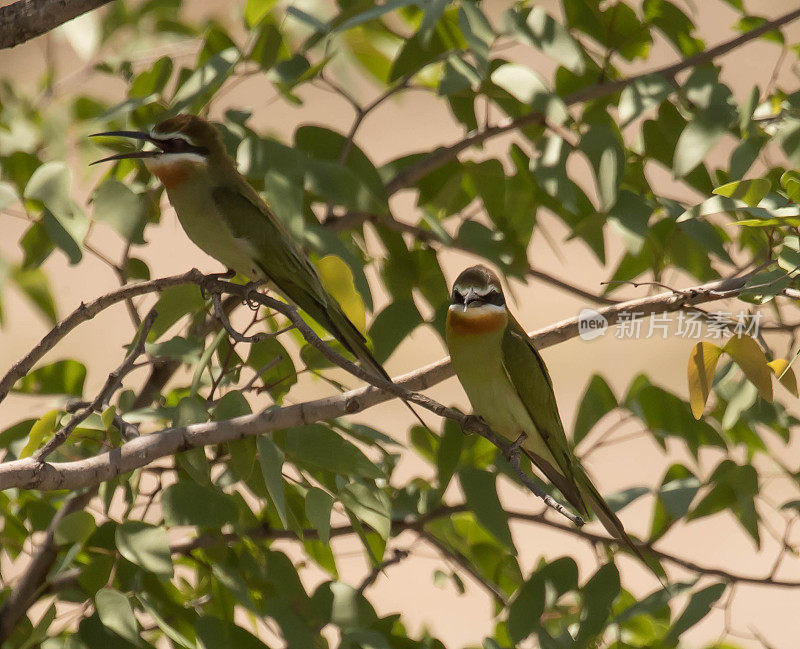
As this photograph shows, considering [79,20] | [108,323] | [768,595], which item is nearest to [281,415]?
[79,20]

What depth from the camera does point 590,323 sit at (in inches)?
37.4

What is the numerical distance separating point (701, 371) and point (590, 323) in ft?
0.46

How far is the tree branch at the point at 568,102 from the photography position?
1132 mm

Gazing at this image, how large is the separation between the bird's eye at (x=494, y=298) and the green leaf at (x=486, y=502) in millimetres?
215

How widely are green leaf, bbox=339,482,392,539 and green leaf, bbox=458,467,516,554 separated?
116 millimetres

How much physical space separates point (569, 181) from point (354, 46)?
0.35 meters

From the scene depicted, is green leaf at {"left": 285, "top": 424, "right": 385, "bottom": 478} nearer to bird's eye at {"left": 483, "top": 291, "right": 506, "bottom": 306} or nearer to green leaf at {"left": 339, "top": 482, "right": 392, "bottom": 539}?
green leaf at {"left": 339, "top": 482, "right": 392, "bottom": 539}

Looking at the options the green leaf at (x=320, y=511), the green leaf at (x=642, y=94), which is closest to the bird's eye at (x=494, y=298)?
the green leaf at (x=642, y=94)

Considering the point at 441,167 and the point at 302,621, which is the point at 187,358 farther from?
the point at 441,167

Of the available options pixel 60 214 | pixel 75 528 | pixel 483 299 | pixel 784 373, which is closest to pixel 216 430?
pixel 75 528

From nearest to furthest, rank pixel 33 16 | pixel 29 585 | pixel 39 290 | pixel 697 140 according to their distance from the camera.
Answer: pixel 33 16 < pixel 697 140 < pixel 29 585 < pixel 39 290

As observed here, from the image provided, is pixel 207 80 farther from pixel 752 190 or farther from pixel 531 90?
pixel 752 190

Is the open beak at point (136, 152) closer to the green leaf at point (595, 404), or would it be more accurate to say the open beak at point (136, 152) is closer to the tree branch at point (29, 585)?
the tree branch at point (29, 585)

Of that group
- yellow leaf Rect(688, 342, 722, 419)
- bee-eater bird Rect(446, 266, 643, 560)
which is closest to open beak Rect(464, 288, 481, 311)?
bee-eater bird Rect(446, 266, 643, 560)
